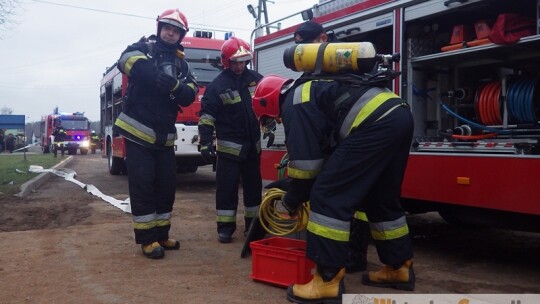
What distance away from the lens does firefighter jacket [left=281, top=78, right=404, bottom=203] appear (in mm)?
2957

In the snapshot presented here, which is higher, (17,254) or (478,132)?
(478,132)

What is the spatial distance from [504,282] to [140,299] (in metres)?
2.46

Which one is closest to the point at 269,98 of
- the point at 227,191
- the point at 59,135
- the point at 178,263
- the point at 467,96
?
the point at 227,191

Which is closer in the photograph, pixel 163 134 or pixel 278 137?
pixel 163 134

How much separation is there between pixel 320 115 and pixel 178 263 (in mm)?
1796

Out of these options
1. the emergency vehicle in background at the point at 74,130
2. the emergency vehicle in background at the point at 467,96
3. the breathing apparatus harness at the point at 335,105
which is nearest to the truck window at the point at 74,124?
the emergency vehicle in background at the point at 74,130

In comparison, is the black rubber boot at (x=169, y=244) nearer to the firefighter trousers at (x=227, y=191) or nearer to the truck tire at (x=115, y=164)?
the firefighter trousers at (x=227, y=191)

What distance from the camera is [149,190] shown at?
4.23 metres

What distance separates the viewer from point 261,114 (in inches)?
150

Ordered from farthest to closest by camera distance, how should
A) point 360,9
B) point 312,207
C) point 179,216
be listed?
point 179,216, point 360,9, point 312,207

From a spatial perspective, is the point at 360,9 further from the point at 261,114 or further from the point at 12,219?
the point at 12,219

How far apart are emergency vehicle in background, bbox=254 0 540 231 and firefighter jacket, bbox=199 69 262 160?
48 cm

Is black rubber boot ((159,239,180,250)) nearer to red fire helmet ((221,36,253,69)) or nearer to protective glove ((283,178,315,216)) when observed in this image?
protective glove ((283,178,315,216))

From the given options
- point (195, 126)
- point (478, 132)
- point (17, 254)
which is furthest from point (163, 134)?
point (195, 126)
